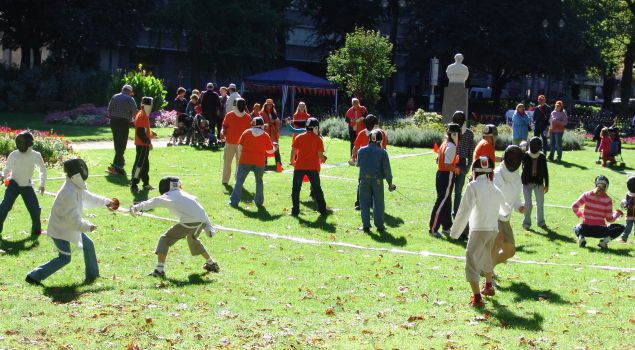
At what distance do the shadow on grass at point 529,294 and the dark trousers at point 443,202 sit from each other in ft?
11.3

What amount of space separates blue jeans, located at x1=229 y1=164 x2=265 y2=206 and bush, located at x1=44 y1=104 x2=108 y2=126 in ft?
59.8

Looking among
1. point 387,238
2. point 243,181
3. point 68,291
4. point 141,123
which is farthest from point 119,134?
point 68,291

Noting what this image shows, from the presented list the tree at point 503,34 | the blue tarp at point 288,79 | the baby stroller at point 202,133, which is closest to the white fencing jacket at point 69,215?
the baby stroller at point 202,133

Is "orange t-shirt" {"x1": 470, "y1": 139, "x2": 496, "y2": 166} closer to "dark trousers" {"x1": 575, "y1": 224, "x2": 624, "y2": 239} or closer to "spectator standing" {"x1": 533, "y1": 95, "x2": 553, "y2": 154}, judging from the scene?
"dark trousers" {"x1": 575, "y1": 224, "x2": 624, "y2": 239}

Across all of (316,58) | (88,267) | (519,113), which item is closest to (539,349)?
(88,267)

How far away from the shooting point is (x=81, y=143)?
26562 mm

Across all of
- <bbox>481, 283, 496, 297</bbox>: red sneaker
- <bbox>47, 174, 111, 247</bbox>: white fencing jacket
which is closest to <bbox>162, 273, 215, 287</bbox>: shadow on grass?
<bbox>47, 174, 111, 247</bbox>: white fencing jacket

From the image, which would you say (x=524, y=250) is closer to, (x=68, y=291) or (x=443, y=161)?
(x=443, y=161)

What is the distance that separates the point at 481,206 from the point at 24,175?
682 cm

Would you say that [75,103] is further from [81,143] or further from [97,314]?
[97,314]

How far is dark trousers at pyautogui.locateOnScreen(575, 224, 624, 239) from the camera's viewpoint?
1426 cm

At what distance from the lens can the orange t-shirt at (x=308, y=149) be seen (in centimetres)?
1588

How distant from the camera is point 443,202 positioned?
14672 mm

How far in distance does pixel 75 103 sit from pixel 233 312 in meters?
32.6
